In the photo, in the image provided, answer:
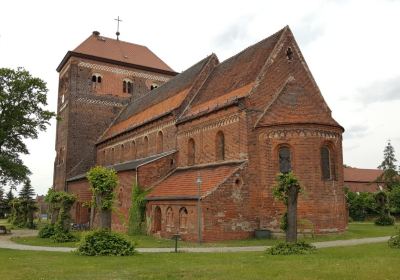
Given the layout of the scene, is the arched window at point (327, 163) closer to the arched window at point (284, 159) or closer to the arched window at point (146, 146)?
the arched window at point (284, 159)

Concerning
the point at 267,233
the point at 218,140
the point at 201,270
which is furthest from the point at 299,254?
the point at 218,140

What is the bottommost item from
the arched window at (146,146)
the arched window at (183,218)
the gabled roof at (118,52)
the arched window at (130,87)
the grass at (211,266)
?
the grass at (211,266)

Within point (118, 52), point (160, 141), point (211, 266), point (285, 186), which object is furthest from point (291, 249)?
point (118, 52)

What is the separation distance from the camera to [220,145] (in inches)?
1117

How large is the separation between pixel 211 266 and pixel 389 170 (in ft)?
211

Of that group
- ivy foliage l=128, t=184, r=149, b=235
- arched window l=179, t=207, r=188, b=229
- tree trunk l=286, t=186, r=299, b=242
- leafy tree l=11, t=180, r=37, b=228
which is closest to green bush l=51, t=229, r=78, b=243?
ivy foliage l=128, t=184, r=149, b=235

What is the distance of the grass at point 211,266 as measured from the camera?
12.3 meters

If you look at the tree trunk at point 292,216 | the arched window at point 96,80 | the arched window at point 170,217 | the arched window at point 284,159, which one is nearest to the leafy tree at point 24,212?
the arched window at point 96,80

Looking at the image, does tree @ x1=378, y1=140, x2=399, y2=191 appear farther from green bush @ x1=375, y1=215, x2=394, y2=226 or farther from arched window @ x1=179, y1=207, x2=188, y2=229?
arched window @ x1=179, y1=207, x2=188, y2=229

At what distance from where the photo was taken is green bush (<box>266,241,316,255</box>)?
1722 cm

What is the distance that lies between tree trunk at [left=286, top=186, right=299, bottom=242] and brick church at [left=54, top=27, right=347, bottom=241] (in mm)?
5698

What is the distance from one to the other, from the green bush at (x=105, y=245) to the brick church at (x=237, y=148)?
6005 mm

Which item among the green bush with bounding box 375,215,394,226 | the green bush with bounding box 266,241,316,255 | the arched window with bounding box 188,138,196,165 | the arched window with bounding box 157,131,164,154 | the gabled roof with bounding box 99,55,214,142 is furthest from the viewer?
the green bush with bounding box 375,215,394,226

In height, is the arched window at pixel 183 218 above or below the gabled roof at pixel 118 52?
below
